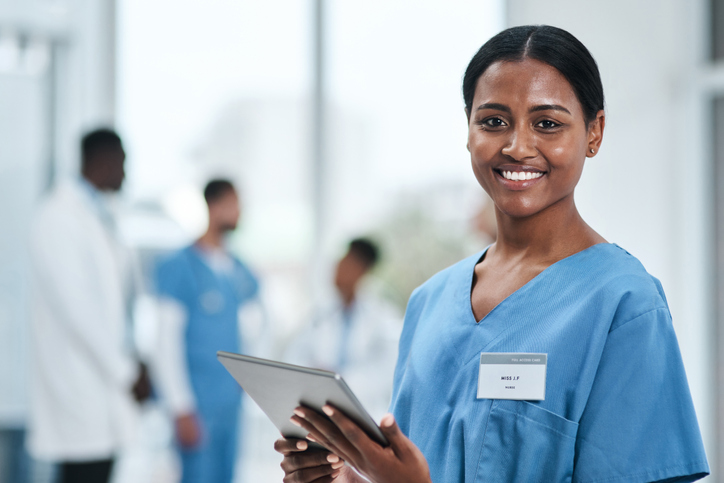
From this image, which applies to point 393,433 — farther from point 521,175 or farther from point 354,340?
point 354,340

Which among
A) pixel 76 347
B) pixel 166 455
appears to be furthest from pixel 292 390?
pixel 166 455

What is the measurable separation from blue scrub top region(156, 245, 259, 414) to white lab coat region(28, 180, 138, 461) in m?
0.29

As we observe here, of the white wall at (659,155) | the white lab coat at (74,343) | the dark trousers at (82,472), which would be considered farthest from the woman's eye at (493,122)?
the white wall at (659,155)

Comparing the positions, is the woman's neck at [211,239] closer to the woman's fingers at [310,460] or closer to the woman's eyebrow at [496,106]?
the woman's fingers at [310,460]

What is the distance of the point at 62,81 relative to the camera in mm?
3266

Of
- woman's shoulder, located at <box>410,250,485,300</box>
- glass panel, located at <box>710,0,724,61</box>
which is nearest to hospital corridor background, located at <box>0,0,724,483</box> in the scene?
glass panel, located at <box>710,0,724,61</box>

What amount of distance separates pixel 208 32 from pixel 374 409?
211cm

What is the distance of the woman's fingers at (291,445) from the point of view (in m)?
0.86

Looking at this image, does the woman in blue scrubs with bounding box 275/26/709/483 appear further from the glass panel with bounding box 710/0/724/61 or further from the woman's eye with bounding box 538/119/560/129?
the glass panel with bounding box 710/0/724/61

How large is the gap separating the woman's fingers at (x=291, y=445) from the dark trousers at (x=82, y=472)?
6.22ft

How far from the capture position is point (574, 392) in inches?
30.2

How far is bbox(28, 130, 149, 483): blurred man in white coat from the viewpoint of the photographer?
2436mm

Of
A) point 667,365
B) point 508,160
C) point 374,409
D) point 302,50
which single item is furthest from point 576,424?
point 302,50

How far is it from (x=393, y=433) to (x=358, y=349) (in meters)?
2.35
